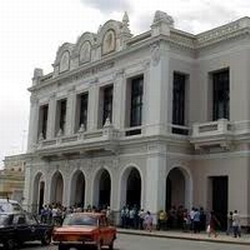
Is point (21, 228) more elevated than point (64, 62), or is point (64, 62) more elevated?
point (64, 62)

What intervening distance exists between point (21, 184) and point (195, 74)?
31886 mm

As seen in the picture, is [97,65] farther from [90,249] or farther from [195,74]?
[90,249]

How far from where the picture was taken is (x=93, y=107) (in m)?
44.5

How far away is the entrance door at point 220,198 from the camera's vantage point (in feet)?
120

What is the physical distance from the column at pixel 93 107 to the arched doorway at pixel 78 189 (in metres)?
3.73

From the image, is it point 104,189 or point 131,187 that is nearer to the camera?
point 131,187

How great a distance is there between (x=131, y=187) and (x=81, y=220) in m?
20.3

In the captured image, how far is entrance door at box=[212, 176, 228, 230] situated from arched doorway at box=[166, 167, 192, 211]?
160 centimetres

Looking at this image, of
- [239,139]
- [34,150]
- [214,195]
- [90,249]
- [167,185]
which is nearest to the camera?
[90,249]

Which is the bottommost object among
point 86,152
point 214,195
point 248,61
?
point 214,195

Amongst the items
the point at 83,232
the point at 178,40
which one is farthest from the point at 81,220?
the point at 178,40

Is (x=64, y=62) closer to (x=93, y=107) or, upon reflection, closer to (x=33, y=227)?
(x=93, y=107)

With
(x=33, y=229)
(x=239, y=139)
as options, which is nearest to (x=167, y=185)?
(x=239, y=139)

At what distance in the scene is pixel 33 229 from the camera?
24.3 m
